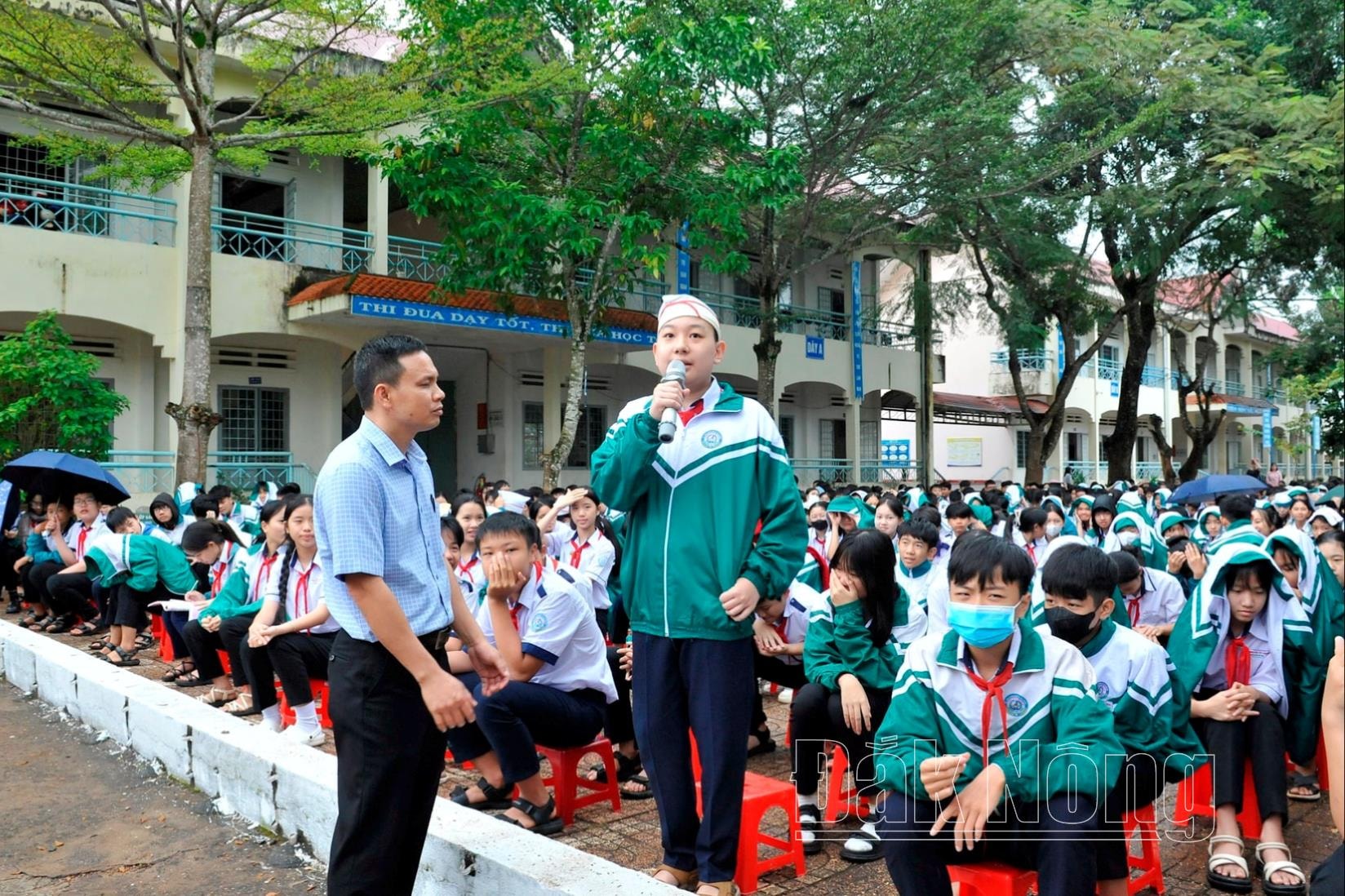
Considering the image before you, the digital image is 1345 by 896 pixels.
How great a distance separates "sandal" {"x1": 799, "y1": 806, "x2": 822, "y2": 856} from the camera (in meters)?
3.77

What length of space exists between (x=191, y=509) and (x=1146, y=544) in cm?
770

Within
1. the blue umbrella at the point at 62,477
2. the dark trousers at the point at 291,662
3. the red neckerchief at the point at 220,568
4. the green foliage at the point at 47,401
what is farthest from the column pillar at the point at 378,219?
the dark trousers at the point at 291,662

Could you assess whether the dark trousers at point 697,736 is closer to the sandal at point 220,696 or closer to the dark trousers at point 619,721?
the dark trousers at point 619,721

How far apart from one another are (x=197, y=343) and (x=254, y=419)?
159 inches

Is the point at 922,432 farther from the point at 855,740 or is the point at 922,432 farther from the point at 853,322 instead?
the point at 855,740

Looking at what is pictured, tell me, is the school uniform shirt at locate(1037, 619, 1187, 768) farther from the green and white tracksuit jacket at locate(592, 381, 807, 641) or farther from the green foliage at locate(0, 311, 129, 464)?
the green foliage at locate(0, 311, 129, 464)

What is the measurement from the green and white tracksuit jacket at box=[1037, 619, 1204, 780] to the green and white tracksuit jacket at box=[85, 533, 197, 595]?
6.41 m

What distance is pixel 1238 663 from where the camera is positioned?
387cm

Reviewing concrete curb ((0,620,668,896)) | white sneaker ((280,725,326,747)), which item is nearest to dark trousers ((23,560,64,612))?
concrete curb ((0,620,668,896))

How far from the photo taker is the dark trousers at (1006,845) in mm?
2658

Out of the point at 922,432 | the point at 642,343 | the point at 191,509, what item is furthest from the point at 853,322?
the point at 191,509

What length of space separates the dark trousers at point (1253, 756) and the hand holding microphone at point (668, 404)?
7.56 ft

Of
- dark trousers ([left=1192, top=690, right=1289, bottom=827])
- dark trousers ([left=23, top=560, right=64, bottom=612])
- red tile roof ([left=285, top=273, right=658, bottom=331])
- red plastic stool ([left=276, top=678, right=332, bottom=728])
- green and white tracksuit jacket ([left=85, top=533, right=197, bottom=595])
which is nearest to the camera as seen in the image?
dark trousers ([left=1192, top=690, right=1289, bottom=827])

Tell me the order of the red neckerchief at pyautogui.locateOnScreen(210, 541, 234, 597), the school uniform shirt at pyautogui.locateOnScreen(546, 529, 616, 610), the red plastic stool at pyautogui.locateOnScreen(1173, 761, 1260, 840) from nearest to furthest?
the red plastic stool at pyautogui.locateOnScreen(1173, 761, 1260, 840) → the school uniform shirt at pyautogui.locateOnScreen(546, 529, 616, 610) → the red neckerchief at pyautogui.locateOnScreen(210, 541, 234, 597)
